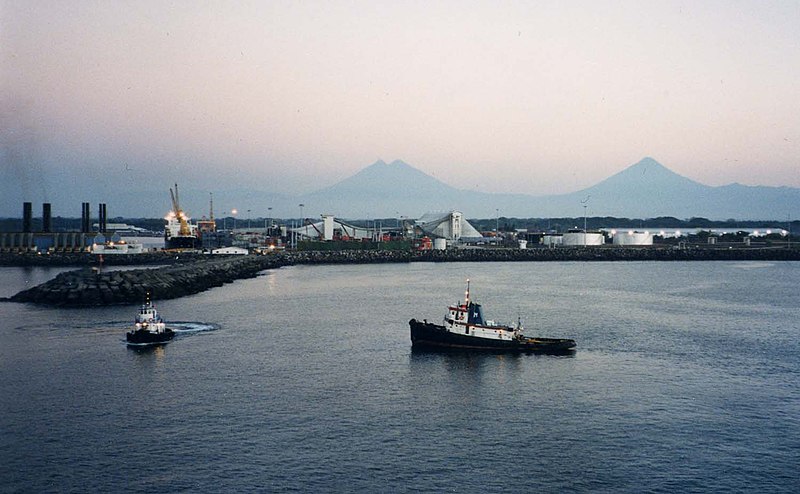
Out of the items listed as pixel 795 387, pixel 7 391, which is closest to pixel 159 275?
pixel 7 391

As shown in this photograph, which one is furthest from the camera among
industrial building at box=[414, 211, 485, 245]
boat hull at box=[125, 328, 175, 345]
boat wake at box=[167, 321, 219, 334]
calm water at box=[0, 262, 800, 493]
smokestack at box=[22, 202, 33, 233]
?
industrial building at box=[414, 211, 485, 245]

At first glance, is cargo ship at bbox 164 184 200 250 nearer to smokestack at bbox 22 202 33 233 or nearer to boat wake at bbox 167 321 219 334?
smokestack at bbox 22 202 33 233

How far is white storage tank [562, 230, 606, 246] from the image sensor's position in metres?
135

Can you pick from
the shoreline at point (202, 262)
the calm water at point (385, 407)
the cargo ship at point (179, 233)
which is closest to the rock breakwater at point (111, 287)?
the shoreline at point (202, 262)

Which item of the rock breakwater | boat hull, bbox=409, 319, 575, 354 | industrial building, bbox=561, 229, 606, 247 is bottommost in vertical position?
boat hull, bbox=409, 319, 575, 354

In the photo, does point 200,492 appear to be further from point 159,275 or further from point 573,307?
point 159,275

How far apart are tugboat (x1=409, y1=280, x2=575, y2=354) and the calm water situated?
1.12 meters

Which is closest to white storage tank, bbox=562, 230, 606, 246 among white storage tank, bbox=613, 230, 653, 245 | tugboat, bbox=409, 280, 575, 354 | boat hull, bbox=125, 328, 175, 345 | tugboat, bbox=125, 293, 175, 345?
white storage tank, bbox=613, 230, 653, 245

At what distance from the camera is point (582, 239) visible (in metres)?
136

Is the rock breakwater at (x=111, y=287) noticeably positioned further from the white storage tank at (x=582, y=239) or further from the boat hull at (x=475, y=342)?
the white storage tank at (x=582, y=239)

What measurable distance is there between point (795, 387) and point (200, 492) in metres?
Answer: 23.5

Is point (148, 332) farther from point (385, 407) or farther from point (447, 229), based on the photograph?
point (447, 229)

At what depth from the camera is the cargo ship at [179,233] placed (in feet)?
373

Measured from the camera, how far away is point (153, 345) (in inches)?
1407
